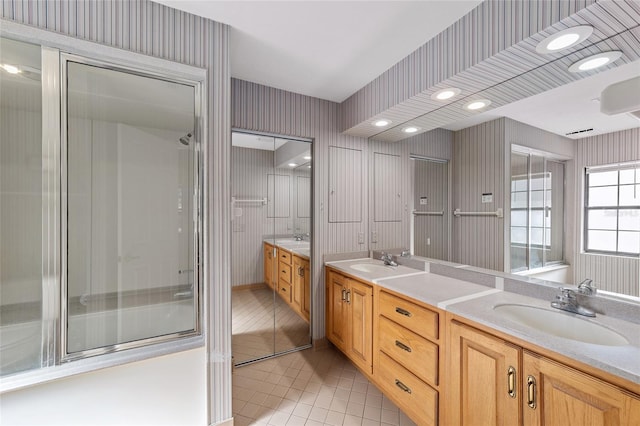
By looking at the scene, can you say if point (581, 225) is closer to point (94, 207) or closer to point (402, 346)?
point (402, 346)

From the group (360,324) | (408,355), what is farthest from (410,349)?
(360,324)

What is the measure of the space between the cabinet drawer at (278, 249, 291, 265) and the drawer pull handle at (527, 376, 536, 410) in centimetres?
209

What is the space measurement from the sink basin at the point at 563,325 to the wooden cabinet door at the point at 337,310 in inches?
49.9

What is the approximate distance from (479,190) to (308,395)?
8.62 ft

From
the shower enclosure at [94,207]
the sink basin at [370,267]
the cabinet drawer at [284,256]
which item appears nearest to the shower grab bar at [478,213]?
the sink basin at [370,267]

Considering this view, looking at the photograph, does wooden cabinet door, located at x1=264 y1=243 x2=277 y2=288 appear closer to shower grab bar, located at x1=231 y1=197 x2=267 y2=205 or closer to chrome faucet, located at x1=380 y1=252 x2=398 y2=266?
shower grab bar, located at x1=231 y1=197 x2=267 y2=205

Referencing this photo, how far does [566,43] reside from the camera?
3.92ft

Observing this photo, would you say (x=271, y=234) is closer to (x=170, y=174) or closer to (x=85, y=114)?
(x=170, y=174)

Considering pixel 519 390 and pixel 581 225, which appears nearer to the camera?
pixel 519 390

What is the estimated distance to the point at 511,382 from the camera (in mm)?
1104

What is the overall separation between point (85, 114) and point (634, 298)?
3156 millimetres

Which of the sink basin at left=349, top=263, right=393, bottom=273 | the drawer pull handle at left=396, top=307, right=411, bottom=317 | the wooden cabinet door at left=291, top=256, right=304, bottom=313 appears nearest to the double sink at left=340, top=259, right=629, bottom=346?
the drawer pull handle at left=396, top=307, right=411, bottom=317

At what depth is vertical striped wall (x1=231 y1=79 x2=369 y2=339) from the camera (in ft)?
7.75

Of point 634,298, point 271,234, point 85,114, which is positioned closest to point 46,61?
point 85,114
